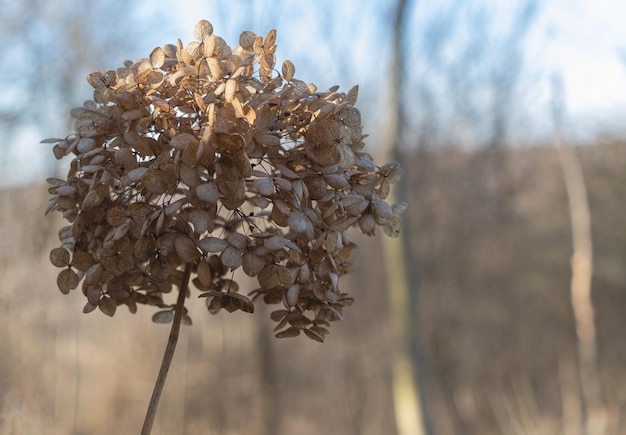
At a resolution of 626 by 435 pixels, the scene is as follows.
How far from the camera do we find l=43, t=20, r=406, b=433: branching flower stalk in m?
0.80

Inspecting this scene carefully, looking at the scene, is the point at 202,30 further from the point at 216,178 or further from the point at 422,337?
the point at 422,337

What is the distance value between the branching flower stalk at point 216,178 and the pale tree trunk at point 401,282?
2.79 m

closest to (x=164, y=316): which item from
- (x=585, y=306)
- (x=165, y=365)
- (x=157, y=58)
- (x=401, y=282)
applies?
(x=165, y=365)

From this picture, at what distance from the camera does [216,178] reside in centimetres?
79

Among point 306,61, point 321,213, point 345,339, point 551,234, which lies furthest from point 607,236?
point 321,213

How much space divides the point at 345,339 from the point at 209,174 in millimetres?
5061

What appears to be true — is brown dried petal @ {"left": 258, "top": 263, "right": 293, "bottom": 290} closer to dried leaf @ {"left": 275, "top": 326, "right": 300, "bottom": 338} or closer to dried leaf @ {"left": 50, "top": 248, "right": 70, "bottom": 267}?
dried leaf @ {"left": 275, "top": 326, "right": 300, "bottom": 338}

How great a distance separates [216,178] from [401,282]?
3.09 m

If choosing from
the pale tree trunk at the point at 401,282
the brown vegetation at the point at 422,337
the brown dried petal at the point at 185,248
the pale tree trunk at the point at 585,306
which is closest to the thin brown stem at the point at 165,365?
the brown dried petal at the point at 185,248

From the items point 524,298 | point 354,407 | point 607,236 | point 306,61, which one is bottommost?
point 354,407

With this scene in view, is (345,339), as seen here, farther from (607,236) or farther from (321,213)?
(321,213)

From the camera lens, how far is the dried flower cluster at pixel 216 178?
801 mm

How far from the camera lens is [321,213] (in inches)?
35.2

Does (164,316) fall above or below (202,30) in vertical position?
below
